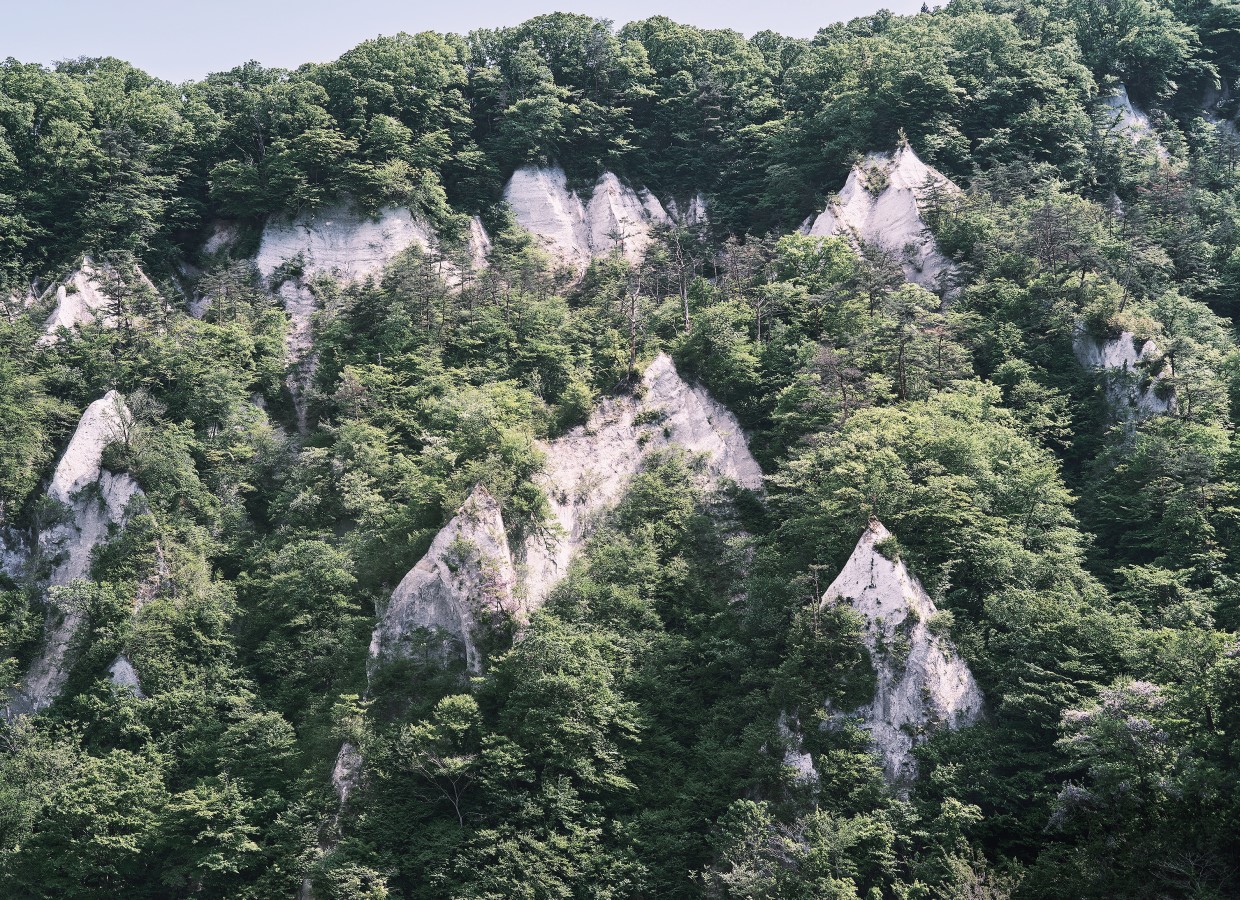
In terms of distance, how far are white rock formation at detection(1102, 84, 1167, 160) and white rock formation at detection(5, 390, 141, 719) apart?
177ft

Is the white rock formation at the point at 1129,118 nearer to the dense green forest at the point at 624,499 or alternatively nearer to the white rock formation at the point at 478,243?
the dense green forest at the point at 624,499

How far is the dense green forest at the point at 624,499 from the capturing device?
95.5 ft

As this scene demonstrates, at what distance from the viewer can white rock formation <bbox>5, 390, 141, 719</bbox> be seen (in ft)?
124

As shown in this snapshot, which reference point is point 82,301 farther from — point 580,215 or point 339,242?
point 580,215

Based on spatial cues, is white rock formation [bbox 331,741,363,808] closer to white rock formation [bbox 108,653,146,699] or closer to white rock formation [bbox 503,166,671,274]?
white rock formation [bbox 108,653,146,699]

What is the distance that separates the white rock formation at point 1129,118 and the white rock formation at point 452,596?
148ft

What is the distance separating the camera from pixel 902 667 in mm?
30844

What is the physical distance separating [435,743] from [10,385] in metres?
23.8

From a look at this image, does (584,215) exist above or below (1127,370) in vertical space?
above

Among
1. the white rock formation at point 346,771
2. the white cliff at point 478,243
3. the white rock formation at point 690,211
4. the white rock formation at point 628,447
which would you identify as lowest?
the white rock formation at point 346,771

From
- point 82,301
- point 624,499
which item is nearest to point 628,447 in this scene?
point 624,499

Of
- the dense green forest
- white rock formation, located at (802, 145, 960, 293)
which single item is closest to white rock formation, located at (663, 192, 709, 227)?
the dense green forest

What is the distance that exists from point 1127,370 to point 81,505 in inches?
1606

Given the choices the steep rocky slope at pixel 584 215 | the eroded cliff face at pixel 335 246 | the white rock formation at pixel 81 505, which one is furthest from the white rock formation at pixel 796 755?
the steep rocky slope at pixel 584 215
